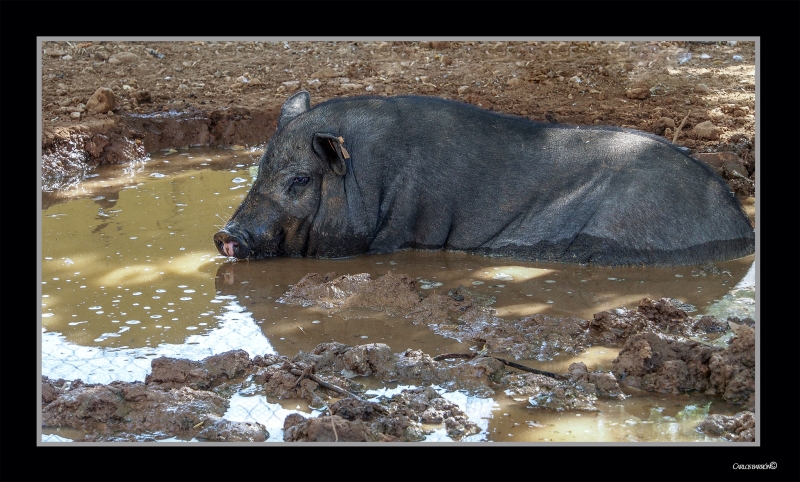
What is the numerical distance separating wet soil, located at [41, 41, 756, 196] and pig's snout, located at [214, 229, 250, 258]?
321cm

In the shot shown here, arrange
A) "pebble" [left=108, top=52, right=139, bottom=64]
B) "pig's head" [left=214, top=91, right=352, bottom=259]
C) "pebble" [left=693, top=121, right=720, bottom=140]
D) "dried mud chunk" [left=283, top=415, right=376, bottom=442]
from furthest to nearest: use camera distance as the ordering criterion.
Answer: "pebble" [left=108, top=52, right=139, bottom=64]
"pebble" [left=693, top=121, right=720, bottom=140]
"pig's head" [left=214, top=91, right=352, bottom=259]
"dried mud chunk" [left=283, top=415, right=376, bottom=442]

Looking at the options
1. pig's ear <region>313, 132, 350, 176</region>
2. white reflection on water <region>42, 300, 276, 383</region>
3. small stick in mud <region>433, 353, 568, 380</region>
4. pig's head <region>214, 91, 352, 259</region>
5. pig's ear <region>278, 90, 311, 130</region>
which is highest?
pig's ear <region>278, 90, 311, 130</region>

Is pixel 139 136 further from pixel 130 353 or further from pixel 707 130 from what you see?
pixel 707 130

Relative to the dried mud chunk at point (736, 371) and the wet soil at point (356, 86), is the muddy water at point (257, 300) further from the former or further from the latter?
the wet soil at point (356, 86)

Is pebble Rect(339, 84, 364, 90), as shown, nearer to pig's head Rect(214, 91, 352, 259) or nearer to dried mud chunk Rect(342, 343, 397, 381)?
pig's head Rect(214, 91, 352, 259)

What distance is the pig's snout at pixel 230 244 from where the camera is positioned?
273 inches

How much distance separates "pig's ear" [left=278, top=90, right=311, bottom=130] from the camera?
7.59 m

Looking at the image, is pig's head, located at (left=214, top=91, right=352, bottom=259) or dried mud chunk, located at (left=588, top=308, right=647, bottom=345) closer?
dried mud chunk, located at (left=588, top=308, right=647, bottom=345)

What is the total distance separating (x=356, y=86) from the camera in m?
11.4

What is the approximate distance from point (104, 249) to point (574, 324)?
3.95m

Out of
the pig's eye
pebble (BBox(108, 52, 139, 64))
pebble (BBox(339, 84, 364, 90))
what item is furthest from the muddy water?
pebble (BBox(108, 52, 139, 64))

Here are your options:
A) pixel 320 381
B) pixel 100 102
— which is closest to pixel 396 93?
pixel 100 102

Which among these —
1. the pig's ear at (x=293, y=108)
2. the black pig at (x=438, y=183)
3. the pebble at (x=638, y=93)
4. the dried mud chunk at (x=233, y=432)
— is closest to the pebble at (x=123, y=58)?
the pig's ear at (x=293, y=108)

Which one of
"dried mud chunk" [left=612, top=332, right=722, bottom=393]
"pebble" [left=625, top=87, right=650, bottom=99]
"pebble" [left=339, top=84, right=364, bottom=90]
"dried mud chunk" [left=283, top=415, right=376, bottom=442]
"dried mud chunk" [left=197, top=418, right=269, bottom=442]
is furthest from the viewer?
"pebble" [left=339, top=84, right=364, bottom=90]
